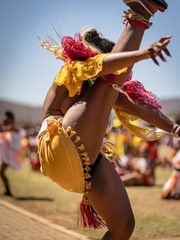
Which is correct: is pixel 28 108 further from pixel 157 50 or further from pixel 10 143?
pixel 157 50

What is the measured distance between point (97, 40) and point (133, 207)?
16.7ft

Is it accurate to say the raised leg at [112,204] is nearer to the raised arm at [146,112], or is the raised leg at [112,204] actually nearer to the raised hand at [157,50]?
the raised arm at [146,112]

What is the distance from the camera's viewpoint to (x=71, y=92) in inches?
95.0

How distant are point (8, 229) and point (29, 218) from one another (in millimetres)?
887

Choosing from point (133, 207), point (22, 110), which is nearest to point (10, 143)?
point (133, 207)

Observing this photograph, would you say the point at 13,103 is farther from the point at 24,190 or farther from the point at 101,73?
the point at 101,73

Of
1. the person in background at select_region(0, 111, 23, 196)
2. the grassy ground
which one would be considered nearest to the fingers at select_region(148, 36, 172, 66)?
the grassy ground

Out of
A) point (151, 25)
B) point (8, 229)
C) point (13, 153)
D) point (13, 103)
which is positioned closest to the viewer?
point (151, 25)

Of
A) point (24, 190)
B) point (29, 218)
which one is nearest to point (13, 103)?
point (24, 190)

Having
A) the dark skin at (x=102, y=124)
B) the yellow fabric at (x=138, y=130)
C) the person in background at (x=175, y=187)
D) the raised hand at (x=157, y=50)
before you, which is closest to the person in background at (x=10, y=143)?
the person in background at (x=175, y=187)

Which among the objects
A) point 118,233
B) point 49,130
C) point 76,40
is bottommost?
point 118,233

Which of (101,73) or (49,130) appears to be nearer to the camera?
(101,73)

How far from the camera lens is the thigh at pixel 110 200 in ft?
8.10

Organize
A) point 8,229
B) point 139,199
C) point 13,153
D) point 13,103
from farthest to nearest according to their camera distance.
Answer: point 13,103 < point 13,153 < point 139,199 < point 8,229
